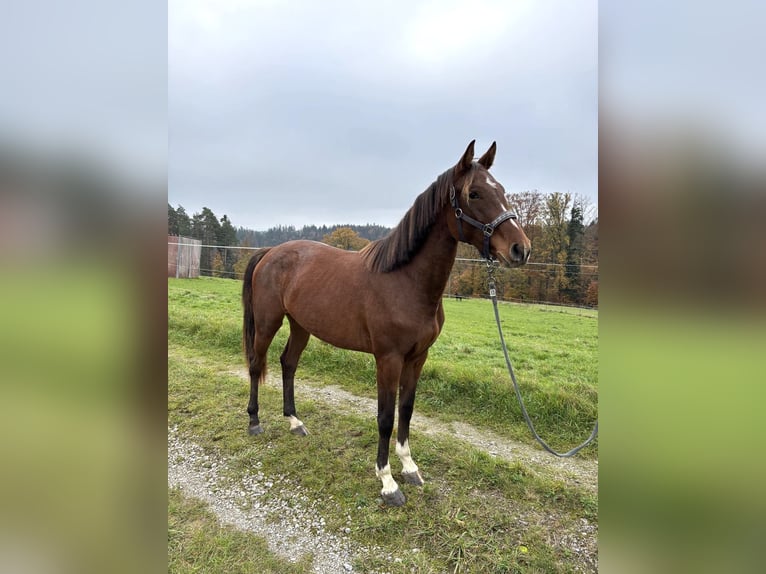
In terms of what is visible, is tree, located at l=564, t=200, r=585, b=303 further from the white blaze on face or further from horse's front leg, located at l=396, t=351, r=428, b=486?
horse's front leg, located at l=396, t=351, r=428, b=486

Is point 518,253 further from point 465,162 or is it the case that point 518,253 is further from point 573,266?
point 573,266

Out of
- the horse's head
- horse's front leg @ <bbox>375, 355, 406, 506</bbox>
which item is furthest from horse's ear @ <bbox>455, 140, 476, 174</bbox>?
horse's front leg @ <bbox>375, 355, 406, 506</bbox>

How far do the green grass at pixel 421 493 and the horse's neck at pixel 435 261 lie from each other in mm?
1558

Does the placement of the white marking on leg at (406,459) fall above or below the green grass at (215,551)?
above

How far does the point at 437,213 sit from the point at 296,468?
2.49 m

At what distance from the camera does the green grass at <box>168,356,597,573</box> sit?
2195mm

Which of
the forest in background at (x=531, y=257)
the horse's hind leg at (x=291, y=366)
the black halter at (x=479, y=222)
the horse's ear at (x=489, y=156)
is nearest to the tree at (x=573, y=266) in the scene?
the forest in background at (x=531, y=257)

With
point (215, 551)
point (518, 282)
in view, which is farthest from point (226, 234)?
point (215, 551)

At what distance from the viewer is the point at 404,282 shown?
9.06ft

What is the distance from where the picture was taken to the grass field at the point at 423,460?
221 cm

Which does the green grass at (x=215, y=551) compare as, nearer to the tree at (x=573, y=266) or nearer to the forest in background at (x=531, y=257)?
the forest in background at (x=531, y=257)

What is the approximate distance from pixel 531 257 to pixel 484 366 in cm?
420
